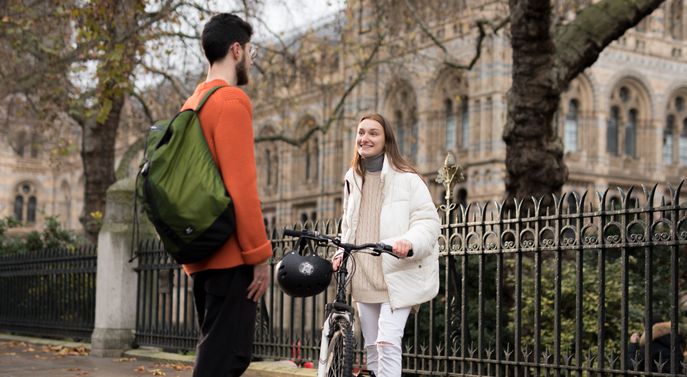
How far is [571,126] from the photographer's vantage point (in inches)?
1347

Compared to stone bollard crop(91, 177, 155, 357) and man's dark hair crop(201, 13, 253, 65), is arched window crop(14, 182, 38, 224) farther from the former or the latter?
man's dark hair crop(201, 13, 253, 65)

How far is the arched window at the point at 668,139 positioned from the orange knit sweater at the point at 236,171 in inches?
1368

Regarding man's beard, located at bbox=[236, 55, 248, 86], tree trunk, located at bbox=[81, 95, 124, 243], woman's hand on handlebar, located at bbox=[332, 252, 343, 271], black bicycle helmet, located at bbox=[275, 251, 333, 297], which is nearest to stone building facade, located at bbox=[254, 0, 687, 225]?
tree trunk, located at bbox=[81, 95, 124, 243]

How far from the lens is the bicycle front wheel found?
498 centimetres

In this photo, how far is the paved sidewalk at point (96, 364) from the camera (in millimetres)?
8562

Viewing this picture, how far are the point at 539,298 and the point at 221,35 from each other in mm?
3622

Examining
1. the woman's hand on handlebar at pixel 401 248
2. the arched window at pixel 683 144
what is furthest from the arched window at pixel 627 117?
the woman's hand on handlebar at pixel 401 248

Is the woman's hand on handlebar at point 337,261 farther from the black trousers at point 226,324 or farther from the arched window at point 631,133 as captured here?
the arched window at point 631,133

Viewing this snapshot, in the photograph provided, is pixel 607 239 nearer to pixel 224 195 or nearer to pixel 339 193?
pixel 224 195

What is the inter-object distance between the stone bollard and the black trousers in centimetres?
700

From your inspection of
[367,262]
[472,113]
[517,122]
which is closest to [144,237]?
[517,122]

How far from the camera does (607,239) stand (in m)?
6.32

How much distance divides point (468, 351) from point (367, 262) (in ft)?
7.19

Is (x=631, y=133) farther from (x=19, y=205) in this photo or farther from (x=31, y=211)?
(x=19, y=205)
